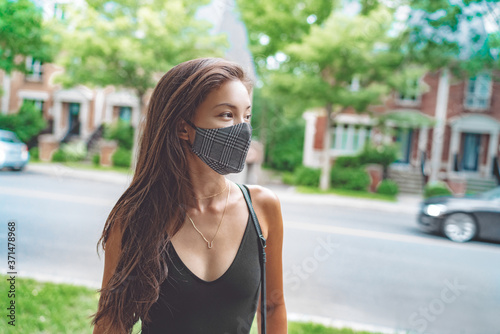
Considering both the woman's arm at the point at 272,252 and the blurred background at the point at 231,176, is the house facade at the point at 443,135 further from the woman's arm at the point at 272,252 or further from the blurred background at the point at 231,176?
the woman's arm at the point at 272,252

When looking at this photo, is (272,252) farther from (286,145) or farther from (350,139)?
(350,139)

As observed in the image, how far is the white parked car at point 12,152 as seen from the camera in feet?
10.00

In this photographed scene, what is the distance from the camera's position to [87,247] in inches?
173

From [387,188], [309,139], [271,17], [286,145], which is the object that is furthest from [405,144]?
[271,17]

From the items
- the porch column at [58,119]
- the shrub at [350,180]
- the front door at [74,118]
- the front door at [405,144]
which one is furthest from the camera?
the front door at [405,144]

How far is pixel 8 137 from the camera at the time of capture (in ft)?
10.0

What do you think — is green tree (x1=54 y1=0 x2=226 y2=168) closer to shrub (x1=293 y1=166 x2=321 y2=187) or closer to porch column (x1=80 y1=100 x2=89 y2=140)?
porch column (x1=80 y1=100 x2=89 y2=140)

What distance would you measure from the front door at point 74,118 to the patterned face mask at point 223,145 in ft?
8.26

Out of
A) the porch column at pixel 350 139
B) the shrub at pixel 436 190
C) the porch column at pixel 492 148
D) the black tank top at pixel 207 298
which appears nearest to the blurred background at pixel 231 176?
the black tank top at pixel 207 298

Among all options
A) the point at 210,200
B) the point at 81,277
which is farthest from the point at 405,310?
the point at 210,200

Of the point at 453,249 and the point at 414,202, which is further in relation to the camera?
the point at 414,202

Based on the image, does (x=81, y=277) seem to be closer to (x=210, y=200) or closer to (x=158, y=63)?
(x=158, y=63)

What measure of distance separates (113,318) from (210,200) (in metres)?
0.41

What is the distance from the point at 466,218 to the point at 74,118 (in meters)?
5.45
